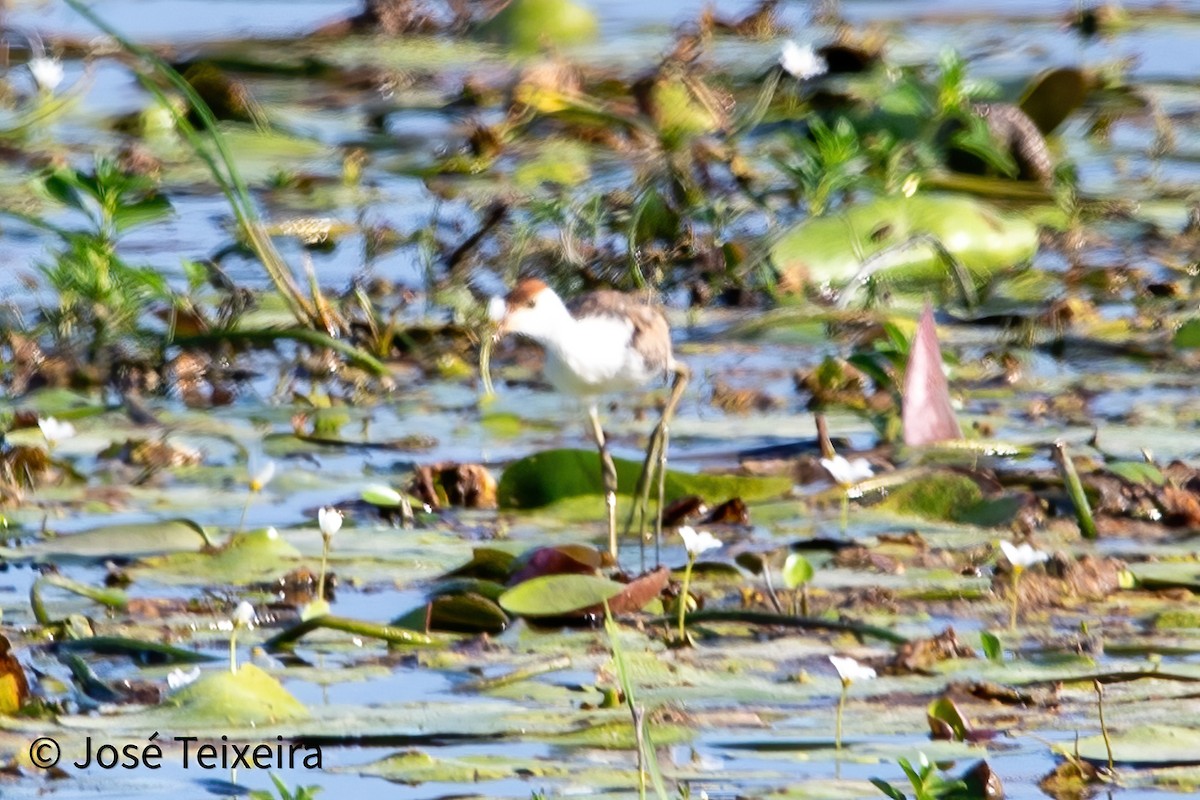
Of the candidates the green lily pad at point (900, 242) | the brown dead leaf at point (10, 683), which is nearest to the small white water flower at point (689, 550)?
the brown dead leaf at point (10, 683)

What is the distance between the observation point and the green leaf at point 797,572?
3750mm

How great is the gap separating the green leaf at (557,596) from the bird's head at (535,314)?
23.8 inches

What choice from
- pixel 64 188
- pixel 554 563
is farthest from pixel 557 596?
pixel 64 188

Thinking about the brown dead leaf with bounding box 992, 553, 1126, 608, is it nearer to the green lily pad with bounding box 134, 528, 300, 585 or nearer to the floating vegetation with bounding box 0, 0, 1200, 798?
the floating vegetation with bounding box 0, 0, 1200, 798

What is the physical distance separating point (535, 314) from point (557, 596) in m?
0.66

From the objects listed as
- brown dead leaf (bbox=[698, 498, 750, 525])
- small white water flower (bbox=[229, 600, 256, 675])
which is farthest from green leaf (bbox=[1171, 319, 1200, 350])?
small white water flower (bbox=[229, 600, 256, 675])

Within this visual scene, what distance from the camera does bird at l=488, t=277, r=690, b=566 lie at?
14.1 feet

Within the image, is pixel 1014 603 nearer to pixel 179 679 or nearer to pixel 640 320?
pixel 640 320

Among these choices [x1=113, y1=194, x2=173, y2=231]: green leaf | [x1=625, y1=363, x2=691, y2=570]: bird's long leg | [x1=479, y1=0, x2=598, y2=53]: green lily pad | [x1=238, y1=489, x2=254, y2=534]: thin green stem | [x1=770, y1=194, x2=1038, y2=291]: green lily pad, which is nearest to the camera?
[x1=238, y1=489, x2=254, y2=534]: thin green stem

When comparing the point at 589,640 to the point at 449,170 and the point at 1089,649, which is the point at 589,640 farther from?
the point at 449,170

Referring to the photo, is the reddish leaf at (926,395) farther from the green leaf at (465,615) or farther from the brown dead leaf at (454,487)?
the green leaf at (465,615)

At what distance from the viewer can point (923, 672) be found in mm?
3523

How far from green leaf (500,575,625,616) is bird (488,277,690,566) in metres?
0.35

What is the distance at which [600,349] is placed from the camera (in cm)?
430
